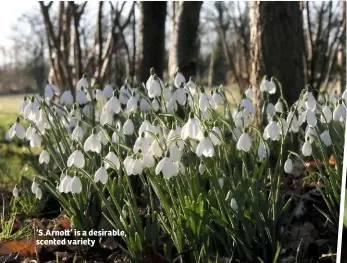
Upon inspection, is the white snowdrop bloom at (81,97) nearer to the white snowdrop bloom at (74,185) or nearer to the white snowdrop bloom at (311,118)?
the white snowdrop bloom at (74,185)

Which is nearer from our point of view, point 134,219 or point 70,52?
point 134,219

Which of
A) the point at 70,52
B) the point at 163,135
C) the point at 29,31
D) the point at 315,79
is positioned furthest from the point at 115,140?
the point at 315,79

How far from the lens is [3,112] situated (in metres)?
1.92

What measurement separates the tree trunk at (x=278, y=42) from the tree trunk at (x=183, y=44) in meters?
0.25

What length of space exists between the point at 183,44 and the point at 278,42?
1.35 feet

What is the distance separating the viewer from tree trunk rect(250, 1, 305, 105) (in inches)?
88.1

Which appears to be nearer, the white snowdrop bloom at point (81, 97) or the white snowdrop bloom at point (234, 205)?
the white snowdrop bloom at point (234, 205)

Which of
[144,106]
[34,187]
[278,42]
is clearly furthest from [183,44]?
[34,187]

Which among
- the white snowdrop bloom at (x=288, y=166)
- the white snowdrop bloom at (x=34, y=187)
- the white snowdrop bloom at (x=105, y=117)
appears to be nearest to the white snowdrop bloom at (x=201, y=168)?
the white snowdrop bloom at (x=288, y=166)

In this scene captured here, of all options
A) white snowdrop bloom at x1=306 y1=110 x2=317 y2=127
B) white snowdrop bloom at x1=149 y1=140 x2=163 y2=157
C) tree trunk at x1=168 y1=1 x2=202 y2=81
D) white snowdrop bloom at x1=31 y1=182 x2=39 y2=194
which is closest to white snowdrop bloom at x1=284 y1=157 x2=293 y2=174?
white snowdrop bloom at x1=306 y1=110 x2=317 y2=127

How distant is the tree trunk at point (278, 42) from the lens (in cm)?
224

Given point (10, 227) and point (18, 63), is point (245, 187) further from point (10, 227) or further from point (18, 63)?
point (18, 63)

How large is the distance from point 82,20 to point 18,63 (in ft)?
1.31

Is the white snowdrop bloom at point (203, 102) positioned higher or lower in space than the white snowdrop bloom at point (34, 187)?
higher
